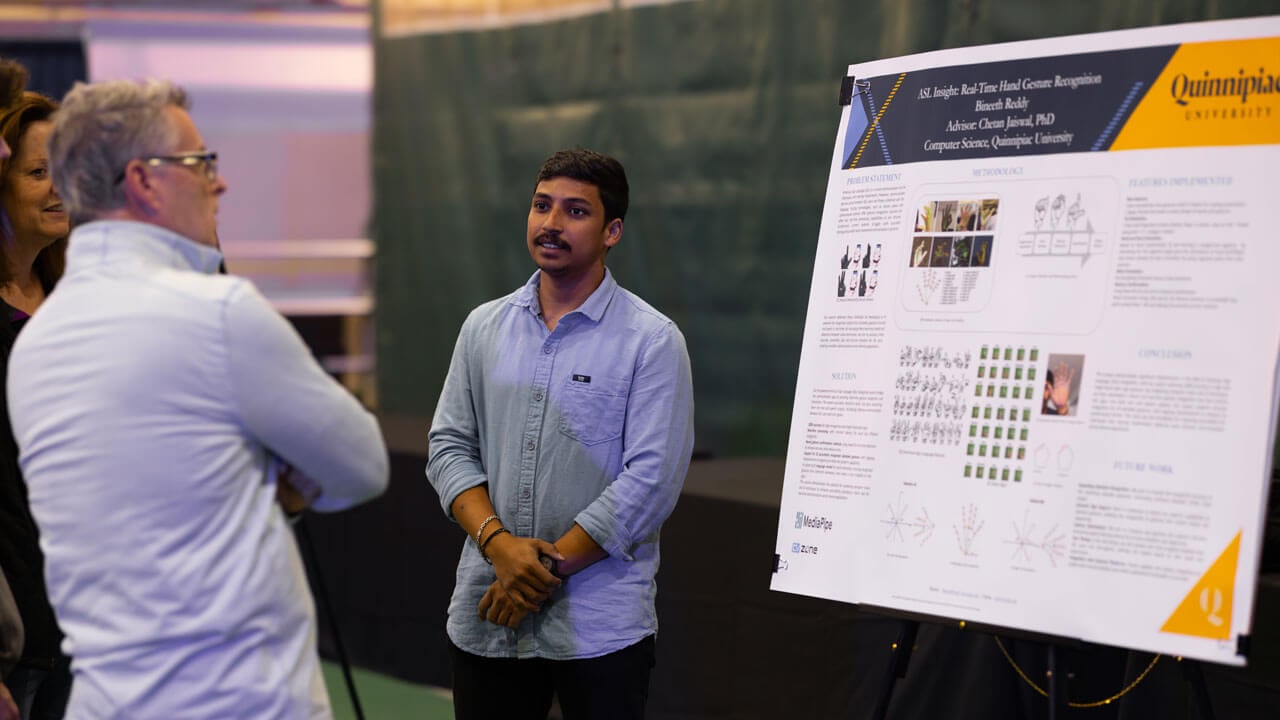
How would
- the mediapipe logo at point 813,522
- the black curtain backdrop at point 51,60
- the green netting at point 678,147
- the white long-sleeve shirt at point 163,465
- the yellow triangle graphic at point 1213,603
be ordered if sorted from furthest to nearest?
the black curtain backdrop at point 51,60, the green netting at point 678,147, the mediapipe logo at point 813,522, the yellow triangle graphic at point 1213,603, the white long-sleeve shirt at point 163,465

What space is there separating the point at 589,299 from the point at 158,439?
1.02 metres

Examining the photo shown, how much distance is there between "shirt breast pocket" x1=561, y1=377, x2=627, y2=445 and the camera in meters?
2.35

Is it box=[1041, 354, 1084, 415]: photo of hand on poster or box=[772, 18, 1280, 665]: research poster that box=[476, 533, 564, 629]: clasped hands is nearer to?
box=[772, 18, 1280, 665]: research poster

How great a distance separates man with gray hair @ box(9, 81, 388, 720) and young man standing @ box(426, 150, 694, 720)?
2.42 ft

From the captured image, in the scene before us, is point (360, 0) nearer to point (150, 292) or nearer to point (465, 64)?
point (465, 64)

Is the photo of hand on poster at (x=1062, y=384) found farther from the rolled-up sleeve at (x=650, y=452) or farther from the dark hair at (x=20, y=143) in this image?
the dark hair at (x=20, y=143)

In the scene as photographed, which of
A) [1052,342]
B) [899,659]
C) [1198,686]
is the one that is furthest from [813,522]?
[1198,686]

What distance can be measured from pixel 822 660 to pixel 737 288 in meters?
1.40

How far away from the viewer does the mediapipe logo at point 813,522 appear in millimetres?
2352

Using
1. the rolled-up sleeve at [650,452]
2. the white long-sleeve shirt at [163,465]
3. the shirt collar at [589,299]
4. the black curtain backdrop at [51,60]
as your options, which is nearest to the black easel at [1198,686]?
the rolled-up sleeve at [650,452]

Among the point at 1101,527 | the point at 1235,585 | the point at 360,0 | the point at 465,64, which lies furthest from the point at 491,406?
the point at 360,0

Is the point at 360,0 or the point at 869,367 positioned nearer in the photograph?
the point at 869,367

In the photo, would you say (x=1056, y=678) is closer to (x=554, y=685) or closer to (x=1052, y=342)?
(x=1052, y=342)

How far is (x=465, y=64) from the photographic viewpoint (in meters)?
5.19
